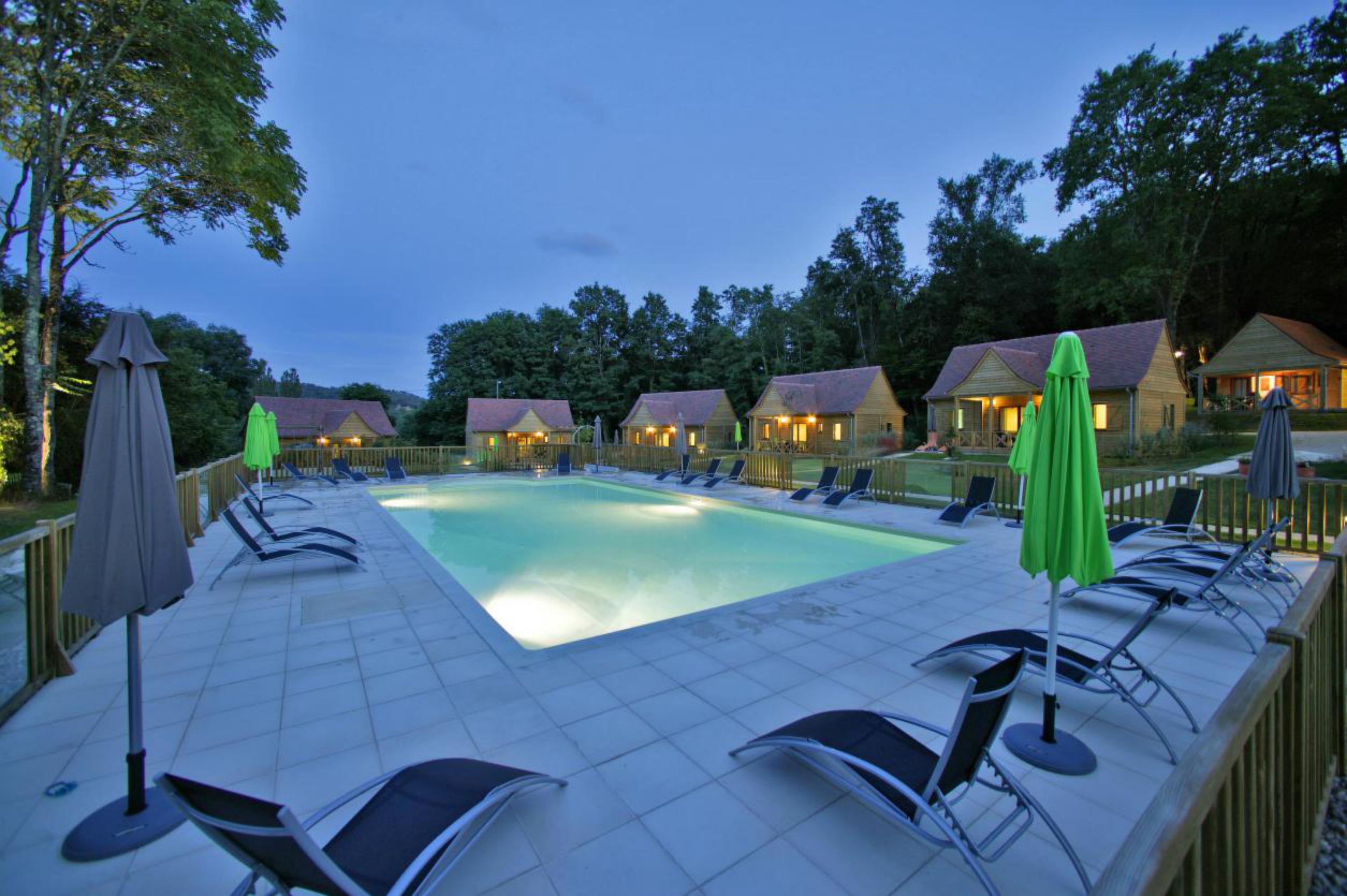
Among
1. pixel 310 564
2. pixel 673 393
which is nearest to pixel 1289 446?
pixel 310 564

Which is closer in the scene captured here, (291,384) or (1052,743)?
(1052,743)

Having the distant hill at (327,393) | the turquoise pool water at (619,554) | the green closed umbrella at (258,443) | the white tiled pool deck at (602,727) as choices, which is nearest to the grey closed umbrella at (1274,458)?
the white tiled pool deck at (602,727)

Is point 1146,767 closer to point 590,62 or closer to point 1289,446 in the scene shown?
point 1289,446

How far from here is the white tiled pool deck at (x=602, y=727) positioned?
221 cm

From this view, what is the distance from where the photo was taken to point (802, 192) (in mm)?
45969

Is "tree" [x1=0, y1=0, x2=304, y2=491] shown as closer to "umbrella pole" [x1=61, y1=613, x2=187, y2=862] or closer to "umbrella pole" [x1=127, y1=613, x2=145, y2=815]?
"umbrella pole" [x1=127, y1=613, x2=145, y2=815]

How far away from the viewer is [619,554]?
30.3 feet

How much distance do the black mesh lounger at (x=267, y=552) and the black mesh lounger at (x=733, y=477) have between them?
30.5 ft

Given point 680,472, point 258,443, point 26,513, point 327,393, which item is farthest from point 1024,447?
point 327,393

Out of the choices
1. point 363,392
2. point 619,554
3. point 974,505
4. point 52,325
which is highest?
point 363,392

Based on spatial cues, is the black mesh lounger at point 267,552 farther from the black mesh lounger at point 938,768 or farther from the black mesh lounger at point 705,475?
the black mesh lounger at point 705,475

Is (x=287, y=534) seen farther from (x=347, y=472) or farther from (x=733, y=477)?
(x=347, y=472)

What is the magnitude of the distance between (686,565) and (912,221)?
56901 millimetres

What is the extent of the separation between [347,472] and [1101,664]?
18.6 metres
